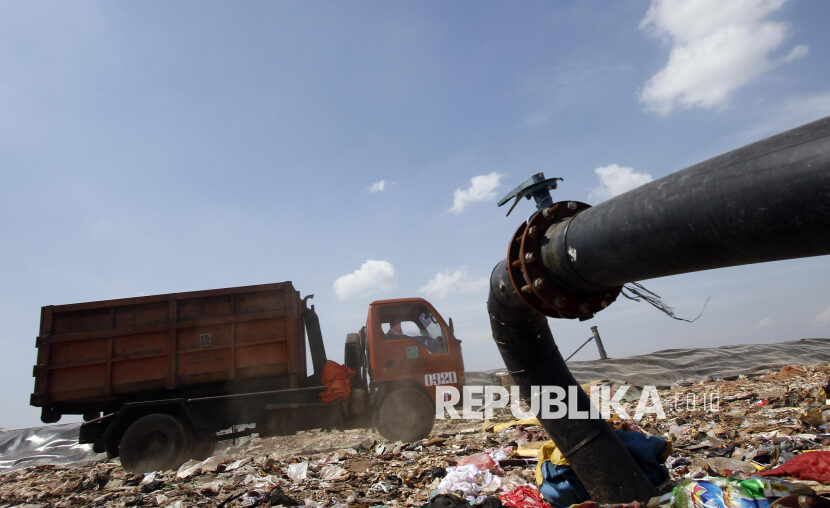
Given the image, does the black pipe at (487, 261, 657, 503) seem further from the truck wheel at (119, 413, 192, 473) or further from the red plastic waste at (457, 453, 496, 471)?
the truck wheel at (119, 413, 192, 473)

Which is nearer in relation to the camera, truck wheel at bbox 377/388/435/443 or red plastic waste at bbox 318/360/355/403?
truck wheel at bbox 377/388/435/443

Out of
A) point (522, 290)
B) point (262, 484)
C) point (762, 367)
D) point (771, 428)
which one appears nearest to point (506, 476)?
point (262, 484)

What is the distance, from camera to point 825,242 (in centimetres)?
102

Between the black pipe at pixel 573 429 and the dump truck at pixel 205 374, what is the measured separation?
4.83 meters

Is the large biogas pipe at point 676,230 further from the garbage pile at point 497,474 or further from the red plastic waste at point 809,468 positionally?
the red plastic waste at point 809,468

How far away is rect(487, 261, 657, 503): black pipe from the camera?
242 centimetres

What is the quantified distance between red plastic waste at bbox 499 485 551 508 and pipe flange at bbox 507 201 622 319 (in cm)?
170

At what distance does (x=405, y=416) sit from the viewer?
7.04 metres

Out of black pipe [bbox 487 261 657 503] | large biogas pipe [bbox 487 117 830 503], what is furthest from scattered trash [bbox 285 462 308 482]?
large biogas pipe [bbox 487 117 830 503]

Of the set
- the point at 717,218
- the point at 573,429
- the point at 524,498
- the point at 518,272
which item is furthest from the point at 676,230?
the point at 524,498

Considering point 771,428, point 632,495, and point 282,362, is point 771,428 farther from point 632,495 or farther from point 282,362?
point 282,362

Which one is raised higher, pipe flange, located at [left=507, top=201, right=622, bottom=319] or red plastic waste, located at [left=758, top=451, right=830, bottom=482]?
pipe flange, located at [left=507, top=201, right=622, bottom=319]

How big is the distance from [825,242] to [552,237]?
0.79m

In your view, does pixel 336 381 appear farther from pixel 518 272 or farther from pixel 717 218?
pixel 717 218
